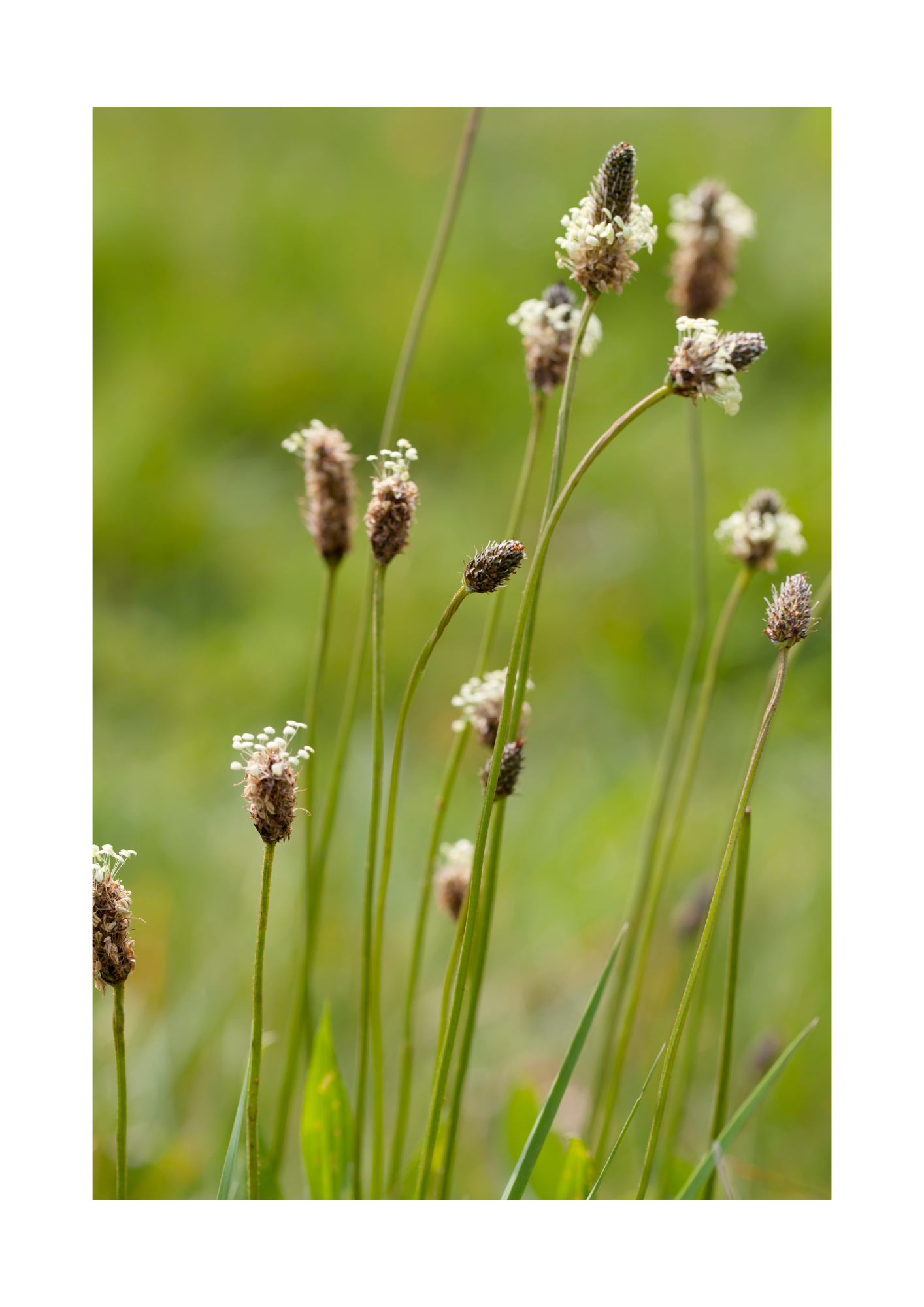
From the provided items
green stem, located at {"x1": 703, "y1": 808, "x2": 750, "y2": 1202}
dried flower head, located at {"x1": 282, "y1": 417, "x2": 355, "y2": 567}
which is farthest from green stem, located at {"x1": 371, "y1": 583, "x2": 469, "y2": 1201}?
green stem, located at {"x1": 703, "y1": 808, "x2": 750, "y2": 1202}

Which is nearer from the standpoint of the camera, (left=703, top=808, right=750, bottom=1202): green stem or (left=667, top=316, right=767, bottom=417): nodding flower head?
(left=667, top=316, right=767, bottom=417): nodding flower head

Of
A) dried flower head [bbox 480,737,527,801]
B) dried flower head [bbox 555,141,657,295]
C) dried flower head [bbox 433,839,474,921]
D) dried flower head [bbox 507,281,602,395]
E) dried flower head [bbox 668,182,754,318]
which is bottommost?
dried flower head [bbox 433,839,474,921]

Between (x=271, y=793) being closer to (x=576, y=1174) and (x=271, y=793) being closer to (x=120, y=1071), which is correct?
(x=120, y=1071)

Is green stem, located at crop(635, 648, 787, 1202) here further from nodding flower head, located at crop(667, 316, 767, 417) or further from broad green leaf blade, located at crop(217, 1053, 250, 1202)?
broad green leaf blade, located at crop(217, 1053, 250, 1202)

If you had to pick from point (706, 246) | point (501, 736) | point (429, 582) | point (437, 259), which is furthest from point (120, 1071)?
point (429, 582)

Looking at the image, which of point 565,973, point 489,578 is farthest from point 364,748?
point 489,578

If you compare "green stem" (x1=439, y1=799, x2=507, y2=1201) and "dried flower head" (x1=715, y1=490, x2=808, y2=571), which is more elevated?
"dried flower head" (x1=715, y1=490, x2=808, y2=571)

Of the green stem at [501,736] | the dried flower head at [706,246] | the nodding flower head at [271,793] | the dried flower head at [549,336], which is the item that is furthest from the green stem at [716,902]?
the dried flower head at [706,246]
